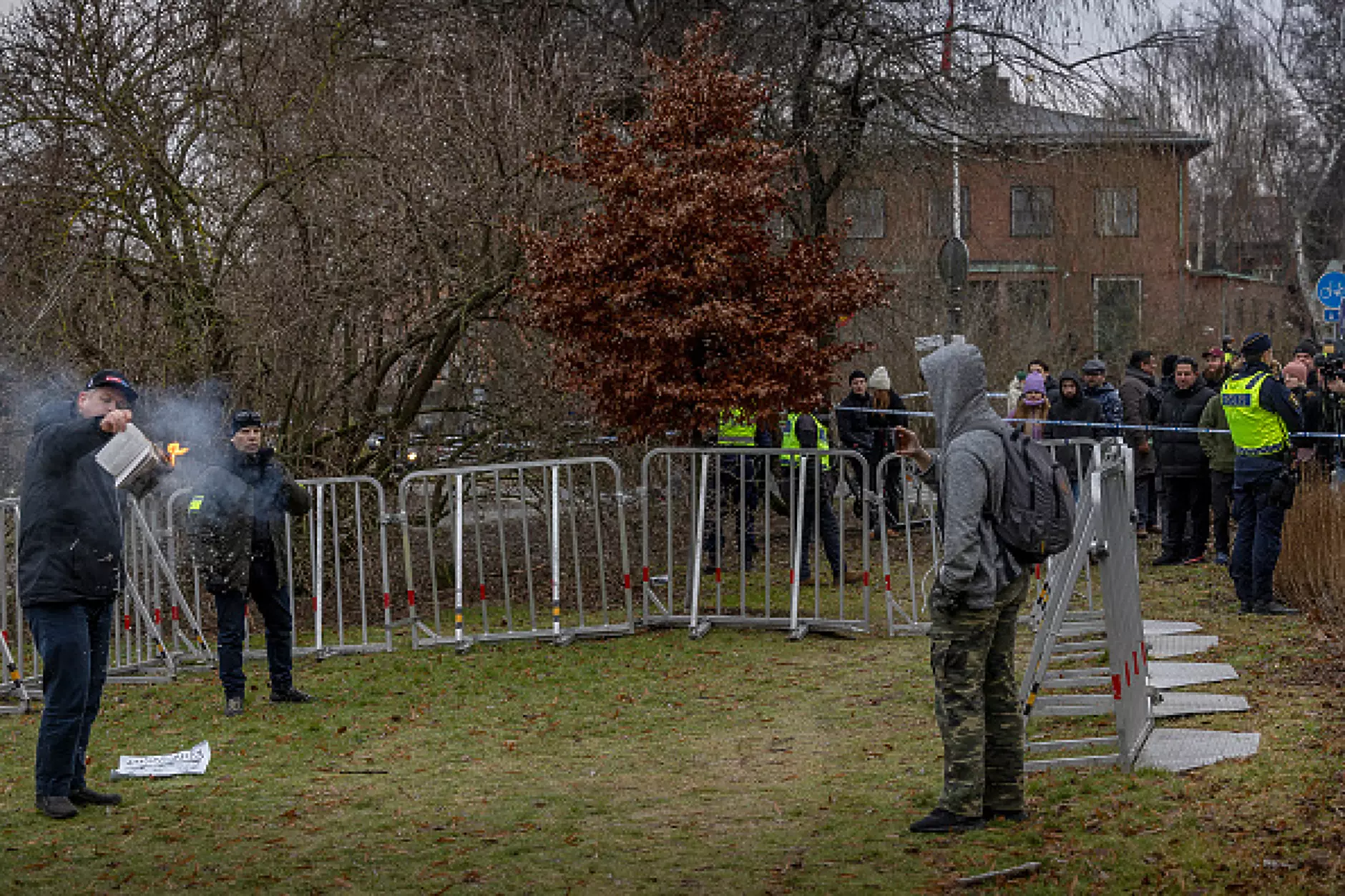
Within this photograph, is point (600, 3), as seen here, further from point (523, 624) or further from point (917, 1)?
point (523, 624)

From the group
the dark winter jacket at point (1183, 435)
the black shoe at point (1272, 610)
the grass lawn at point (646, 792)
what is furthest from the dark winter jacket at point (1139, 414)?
the grass lawn at point (646, 792)

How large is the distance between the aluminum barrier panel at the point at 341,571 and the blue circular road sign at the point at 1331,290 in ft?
45.9

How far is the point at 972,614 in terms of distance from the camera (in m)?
6.18

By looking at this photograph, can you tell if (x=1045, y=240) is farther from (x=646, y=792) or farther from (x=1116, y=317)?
(x=646, y=792)

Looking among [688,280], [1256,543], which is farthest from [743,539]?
[1256,543]

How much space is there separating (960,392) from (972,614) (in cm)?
91

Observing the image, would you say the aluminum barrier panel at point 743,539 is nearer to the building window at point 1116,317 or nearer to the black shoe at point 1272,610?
the black shoe at point 1272,610

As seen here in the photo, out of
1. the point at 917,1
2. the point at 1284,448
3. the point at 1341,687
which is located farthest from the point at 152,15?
the point at 1341,687

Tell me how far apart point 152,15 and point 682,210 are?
5.70 meters

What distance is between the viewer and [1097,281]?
32.1 m

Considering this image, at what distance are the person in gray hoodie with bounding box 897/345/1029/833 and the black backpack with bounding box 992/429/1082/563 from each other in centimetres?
4

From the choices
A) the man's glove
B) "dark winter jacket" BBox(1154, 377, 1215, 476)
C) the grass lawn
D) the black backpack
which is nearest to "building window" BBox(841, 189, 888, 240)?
"dark winter jacket" BBox(1154, 377, 1215, 476)

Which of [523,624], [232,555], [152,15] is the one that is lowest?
[523,624]

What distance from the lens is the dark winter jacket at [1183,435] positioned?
14117mm
